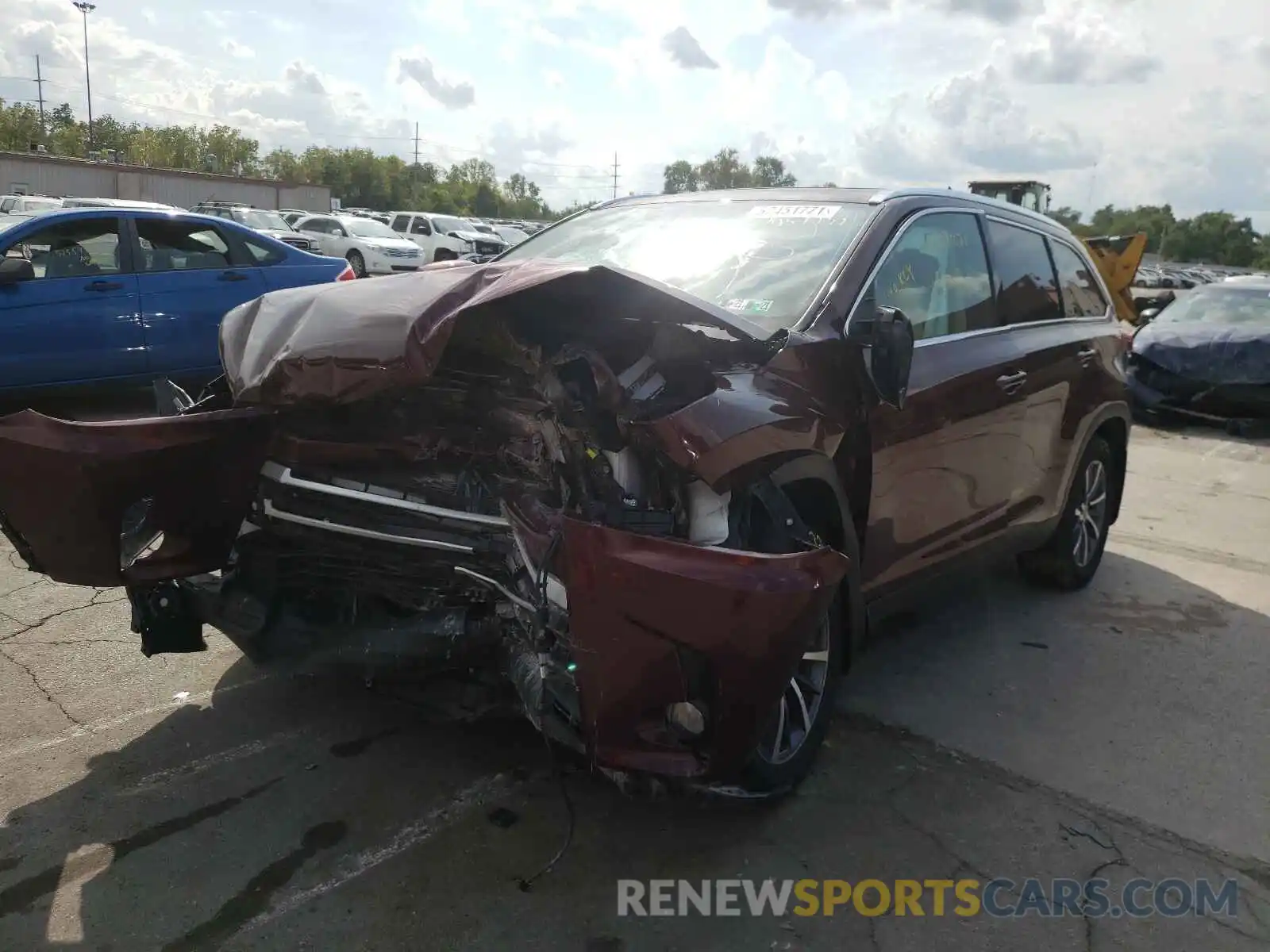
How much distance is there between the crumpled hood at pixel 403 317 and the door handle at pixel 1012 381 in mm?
1663

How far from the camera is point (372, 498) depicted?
9.59 feet

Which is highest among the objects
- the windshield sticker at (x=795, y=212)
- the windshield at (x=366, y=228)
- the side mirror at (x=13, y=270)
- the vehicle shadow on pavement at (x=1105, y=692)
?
the windshield sticker at (x=795, y=212)

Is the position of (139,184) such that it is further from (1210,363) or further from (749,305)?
(749,305)

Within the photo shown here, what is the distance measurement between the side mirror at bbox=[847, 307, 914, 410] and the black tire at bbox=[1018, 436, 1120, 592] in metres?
2.41

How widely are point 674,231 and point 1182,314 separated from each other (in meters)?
10.3

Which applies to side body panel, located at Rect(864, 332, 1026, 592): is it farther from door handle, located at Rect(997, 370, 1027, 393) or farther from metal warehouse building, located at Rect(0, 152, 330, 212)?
metal warehouse building, located at Rect(0, 152, 330, 212)

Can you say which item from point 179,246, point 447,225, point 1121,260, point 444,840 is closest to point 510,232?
point 447,225

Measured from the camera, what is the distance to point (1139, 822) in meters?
3.24

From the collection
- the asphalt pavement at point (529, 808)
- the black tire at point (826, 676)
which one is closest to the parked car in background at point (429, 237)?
the asphalt pavement at point (529, 808)

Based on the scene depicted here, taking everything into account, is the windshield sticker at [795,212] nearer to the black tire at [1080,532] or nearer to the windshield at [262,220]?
the black tire at [1080,532]

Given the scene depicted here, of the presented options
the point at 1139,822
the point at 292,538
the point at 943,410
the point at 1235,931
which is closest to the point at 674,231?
the point at 943,410

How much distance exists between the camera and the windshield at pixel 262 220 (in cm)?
2258

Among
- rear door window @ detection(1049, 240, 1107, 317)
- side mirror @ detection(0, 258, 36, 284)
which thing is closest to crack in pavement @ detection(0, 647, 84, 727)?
side mirror @ detection(0, 258, 36, 284)

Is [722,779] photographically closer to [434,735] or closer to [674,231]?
[434,735]
